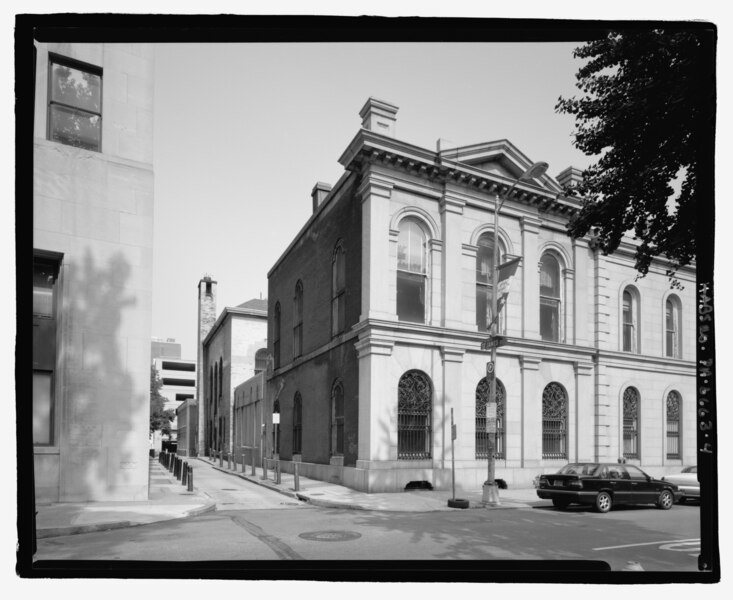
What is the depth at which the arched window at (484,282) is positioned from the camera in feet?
83.4

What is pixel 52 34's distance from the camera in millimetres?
8438

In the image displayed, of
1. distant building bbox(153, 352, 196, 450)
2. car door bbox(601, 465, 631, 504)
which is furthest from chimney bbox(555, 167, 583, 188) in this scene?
Answer: distant building bbox(153, 352, 196, 450)

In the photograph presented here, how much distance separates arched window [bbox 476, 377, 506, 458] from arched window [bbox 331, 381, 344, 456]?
15.9 ft

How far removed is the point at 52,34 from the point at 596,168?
9.14 m

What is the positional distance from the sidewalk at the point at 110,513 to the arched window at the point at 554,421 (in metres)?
13.6

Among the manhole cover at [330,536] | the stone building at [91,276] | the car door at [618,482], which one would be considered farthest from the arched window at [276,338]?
the manhole cover at [330,536]

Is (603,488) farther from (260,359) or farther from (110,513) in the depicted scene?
(260,359)

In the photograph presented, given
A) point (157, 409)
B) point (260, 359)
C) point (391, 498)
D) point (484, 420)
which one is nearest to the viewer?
point (391, 498)

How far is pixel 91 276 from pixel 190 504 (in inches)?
231

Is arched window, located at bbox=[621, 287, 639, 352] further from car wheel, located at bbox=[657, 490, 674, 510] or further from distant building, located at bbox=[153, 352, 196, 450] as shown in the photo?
distant building, located at bbox=[153, 352, 196, 450]

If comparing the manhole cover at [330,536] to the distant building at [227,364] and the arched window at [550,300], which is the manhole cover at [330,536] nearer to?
the arched window at [550,300]

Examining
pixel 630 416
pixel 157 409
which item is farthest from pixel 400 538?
pixel 157 409

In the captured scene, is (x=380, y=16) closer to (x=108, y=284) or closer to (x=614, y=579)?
(x=614, y=579)

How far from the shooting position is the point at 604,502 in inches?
710
